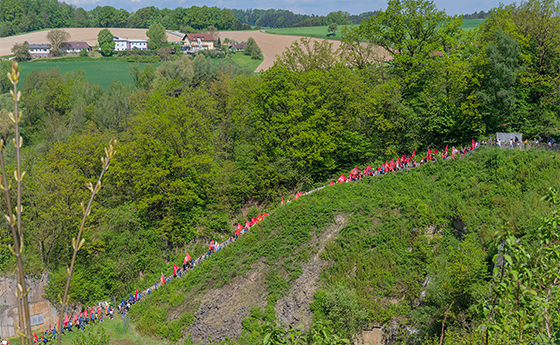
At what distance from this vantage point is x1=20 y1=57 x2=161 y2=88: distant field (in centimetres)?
9751

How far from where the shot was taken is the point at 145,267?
33000mm

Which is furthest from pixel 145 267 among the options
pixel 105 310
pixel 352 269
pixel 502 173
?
pixel 502 173

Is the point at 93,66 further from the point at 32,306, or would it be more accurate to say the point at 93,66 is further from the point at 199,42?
the point at 32,306

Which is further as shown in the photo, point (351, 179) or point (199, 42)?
point (199, 42)

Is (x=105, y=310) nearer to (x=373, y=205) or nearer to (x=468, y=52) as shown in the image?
(x=373, y=205)

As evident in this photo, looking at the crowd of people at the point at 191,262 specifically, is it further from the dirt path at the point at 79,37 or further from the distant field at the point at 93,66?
the dirt path at the point at 79,37

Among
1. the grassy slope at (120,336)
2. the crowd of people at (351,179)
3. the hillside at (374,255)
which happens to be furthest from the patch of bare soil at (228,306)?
the crowd of people at (351,179)

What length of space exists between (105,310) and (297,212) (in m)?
15.5

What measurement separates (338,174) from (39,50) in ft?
423

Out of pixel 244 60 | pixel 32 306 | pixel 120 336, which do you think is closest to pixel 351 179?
pixel 120 336

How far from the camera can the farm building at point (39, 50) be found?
12550cm

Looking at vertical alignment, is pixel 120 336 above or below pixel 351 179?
below

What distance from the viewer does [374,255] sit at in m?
24.7

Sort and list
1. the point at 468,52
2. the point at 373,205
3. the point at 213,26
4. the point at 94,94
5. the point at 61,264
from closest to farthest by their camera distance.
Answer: the point at 373,205 < the point at 61,264 < the point at 468,52 < the point at 94,94 < the point at 213,26
